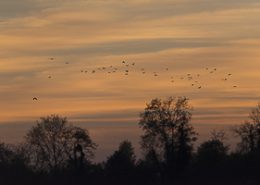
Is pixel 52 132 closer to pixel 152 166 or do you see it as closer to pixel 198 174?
pixel 152 166

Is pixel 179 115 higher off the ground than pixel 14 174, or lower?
higher

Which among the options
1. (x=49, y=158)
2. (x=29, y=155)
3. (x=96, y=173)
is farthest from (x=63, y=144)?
(x=96, y=173)

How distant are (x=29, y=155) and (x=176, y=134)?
28763 millimetres

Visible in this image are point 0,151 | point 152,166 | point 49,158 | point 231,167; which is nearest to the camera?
point 231,167

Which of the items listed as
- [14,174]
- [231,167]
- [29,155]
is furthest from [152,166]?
[29,155]

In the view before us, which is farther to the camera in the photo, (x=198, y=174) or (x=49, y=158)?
(x=49, y=158)

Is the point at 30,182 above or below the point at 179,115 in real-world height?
below

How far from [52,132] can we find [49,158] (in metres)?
5.25

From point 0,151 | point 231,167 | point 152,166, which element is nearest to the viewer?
point 231,167

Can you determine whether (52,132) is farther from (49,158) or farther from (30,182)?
(30,182)

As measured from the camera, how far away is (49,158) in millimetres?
100062

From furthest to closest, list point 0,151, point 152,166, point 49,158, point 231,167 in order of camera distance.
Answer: point 0,151 < point 49,158 < point 152,166 < point 231,167

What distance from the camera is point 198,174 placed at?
80438 mm

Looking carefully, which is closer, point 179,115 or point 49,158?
point 179,115
